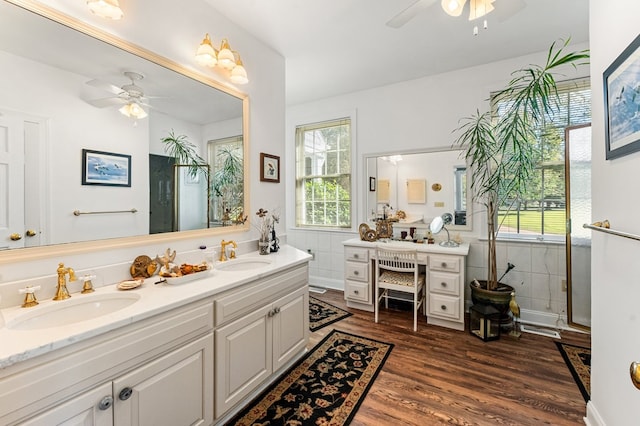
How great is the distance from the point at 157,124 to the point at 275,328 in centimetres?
158

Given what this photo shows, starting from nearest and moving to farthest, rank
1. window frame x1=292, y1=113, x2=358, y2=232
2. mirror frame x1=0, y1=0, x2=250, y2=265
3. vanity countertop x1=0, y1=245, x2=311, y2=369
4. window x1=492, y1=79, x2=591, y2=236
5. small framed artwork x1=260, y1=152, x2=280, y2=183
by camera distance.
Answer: vanity countertop x1=0, y1=245, x2=311, y2=369 < mirror frame x1=0, y1=0, x2=250, y2=265 < small framed artwork x1=260, y1=152, x2=280, y2=183 < window x1=492, y1=79, x2=591, y2=236 < window frame x1=292, y1=113, x2=358, y2=232

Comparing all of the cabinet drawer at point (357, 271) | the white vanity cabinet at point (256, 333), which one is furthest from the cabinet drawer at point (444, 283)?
the white vanity cabinet at point (256, 333)

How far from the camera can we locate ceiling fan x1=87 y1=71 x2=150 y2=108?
4.89 feet

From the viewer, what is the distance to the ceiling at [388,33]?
2.10 m

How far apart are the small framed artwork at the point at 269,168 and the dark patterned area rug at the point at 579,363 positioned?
281 centimetres

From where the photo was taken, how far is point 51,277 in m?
1.32

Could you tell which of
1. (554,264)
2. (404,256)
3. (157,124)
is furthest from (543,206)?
(157,124)

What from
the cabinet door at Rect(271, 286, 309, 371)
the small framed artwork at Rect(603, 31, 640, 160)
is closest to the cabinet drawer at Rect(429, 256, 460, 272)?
the cabinet door at Rect(271, 286, 309, 371)

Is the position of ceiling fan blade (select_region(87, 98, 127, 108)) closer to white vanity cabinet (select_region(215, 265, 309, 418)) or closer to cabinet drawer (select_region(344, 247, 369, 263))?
white vanity cabinet (select_region(215, 265, 309, 418))

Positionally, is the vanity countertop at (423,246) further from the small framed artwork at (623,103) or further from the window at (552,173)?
the small framed artwork at (623,103)

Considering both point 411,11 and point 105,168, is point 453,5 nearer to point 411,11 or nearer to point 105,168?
point 411,11

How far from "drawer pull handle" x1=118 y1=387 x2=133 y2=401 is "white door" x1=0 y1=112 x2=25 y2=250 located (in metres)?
0.82

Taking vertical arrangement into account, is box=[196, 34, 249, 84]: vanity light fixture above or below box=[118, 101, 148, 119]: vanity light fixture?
above

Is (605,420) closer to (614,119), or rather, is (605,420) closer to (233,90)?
(614,119)
